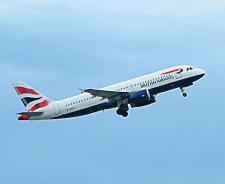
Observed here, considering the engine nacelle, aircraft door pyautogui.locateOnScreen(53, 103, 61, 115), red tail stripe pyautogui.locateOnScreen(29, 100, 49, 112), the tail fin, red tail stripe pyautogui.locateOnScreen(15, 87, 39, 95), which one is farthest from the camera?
red tail stripe pyautogui.locateOnScreen(15, 87, 39, 95)

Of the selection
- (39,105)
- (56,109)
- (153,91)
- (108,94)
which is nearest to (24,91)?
(39,105)

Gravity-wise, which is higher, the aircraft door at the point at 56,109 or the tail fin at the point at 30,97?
the tail fin at the point at 30,97

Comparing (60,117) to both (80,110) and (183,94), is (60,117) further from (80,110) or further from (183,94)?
(183,94)

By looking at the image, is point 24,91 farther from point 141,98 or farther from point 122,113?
point 141,98

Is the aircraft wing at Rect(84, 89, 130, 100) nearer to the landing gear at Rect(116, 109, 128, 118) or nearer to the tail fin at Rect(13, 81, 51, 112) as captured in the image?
the landing gear at Rect(116, 109, 128, 118)

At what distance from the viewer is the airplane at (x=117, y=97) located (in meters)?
137

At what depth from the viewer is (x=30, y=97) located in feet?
477

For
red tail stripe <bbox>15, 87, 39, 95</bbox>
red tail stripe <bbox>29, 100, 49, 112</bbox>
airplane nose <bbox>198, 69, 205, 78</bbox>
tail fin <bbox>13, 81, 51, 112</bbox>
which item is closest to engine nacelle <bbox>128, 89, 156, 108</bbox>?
airplane nose <bbox>198, 69, 205, 78</bbox>

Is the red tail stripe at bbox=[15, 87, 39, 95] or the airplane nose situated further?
the red tail stripe at bbox=[15, 87, 39, 95]

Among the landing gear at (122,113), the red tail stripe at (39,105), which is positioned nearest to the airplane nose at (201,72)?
the landing gear at (122,113)

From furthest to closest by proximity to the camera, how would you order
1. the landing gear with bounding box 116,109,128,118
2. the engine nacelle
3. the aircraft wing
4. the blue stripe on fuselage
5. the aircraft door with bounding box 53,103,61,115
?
the aircraft door with bounding box 53,103,61,115 < the landing gear with bounding box 116,109,128,118 < the aircraft wing < the blue stripe on fuselage < the engine nacelle

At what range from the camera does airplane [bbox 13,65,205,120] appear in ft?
449

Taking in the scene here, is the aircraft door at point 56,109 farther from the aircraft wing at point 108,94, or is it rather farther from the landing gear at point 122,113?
the landing gear at point 122,113

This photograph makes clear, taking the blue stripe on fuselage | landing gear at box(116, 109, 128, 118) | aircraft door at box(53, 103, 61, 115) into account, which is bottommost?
landing gear at box(116, 109, 128, 118)
